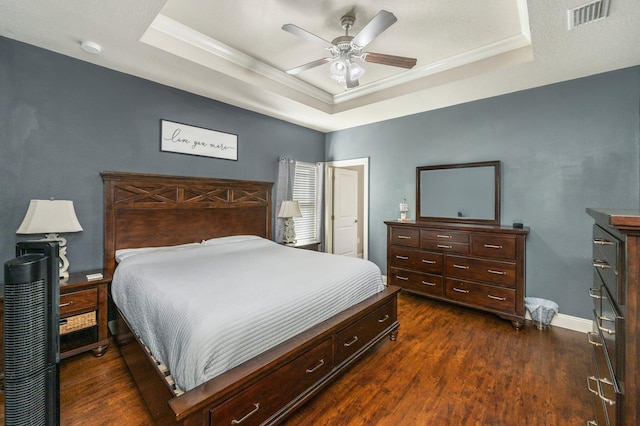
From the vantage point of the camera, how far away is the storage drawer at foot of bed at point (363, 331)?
210cm

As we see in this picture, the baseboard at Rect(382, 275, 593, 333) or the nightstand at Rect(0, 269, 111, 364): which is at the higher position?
the nightstand at Rect(0, 269, 111, 364)

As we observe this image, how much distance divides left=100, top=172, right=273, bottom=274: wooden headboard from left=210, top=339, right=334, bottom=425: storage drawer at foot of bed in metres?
2.24

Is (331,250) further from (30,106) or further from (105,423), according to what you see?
(30,106)

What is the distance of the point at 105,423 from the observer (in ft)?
5.68

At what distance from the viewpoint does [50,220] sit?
2.30 metres

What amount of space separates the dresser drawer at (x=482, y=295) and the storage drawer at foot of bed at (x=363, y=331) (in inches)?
46.8

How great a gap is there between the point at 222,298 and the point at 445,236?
9.46ft

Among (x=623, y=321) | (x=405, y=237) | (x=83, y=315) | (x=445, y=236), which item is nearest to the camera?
(x=623, y=321)

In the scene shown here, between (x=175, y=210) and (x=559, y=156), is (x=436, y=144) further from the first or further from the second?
(x=175, y=210)

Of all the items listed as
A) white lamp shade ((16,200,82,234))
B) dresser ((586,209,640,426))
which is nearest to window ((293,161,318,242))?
white lamp shade ((16,200,82,234))

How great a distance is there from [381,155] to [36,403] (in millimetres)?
4505

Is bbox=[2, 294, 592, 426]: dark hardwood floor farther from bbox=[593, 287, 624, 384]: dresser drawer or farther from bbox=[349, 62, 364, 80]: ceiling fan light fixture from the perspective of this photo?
bbox=[349, 62, 364, 80]: ceiling fan light fixture

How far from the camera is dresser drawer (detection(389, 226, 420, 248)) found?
12.5 feet

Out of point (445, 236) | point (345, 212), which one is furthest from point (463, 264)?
point (345, 212)
